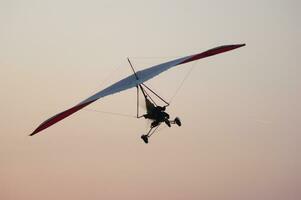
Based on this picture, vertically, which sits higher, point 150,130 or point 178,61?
point 178,61

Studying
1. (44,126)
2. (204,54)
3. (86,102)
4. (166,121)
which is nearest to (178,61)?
(204,54)

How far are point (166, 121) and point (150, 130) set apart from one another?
42.0 inches

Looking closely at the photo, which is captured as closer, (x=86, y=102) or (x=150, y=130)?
(x=86, y=102)

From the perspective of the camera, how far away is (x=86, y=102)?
890 inches

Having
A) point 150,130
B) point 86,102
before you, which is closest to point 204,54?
point 150,130

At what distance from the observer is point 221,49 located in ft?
79.7

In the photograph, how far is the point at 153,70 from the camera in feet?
81.9

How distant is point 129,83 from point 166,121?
2516 millimetres

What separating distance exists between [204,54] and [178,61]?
1.20 metres

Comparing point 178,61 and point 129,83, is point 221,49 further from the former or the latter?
point 129,83

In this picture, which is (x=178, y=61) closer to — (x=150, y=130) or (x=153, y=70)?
(x=153, y=70)

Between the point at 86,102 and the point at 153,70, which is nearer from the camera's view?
the point at 86,102

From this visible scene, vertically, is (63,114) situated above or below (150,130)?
above

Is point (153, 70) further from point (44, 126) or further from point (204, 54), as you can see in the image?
point (44, 126)
